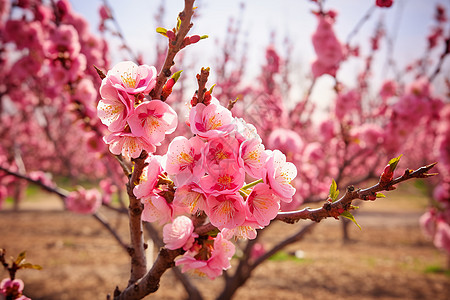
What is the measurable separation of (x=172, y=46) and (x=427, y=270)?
7.39 meters

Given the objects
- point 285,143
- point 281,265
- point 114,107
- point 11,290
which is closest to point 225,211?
point 114,107

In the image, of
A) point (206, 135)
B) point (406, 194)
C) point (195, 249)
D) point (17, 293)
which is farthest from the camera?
point (406, 194)

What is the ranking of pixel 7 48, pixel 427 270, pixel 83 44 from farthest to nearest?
pixel 427 270 < pixel 7 48 < pixel 83 44

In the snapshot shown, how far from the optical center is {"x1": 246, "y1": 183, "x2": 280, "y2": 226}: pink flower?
89cm

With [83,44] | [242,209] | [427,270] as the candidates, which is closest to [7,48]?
[83,44]

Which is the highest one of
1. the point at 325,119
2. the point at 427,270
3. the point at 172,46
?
the point at 172,46

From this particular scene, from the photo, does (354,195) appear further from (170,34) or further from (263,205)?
(170,34)

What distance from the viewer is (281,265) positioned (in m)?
6.48

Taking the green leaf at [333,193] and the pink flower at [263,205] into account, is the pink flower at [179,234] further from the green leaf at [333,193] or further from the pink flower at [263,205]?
the green leaf at [333,193]

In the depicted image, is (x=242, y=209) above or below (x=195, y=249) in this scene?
above

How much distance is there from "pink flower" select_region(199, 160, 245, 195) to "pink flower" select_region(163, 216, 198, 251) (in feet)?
0.88

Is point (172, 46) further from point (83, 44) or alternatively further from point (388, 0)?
point (83, 44)

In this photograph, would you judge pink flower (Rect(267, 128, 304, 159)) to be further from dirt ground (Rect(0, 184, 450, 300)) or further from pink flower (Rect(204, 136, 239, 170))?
dirt ground (Rect(0, 184, 450, 300))

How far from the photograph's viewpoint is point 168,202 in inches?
37.3
